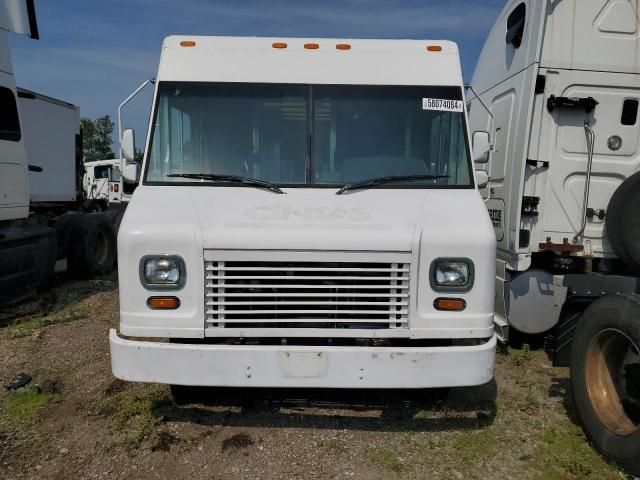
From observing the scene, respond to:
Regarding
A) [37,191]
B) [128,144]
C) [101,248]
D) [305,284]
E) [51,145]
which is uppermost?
[51,145]

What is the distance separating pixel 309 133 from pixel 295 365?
6.05 feet

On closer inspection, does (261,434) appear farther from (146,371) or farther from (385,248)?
(385,248)

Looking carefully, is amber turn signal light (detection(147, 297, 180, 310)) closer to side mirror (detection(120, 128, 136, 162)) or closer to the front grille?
the front grille

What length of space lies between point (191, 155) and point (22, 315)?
4219 mm

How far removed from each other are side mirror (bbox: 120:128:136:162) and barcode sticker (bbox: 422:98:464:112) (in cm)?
250

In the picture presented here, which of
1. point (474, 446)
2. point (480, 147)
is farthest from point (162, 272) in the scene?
point (480, 147)

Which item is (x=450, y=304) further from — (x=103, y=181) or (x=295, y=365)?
(x=103, y=181)

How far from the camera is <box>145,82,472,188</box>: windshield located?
4234mm

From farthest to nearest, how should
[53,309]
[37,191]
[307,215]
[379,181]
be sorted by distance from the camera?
[37,191]
[53,309]
[379,181]
[307,215]

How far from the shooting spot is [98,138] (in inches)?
1944

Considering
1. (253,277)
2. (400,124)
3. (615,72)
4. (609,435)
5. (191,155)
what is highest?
(615,72)

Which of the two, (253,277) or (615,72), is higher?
(615,72)

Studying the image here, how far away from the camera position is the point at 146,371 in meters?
3.41

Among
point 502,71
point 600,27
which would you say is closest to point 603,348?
point 600,27
